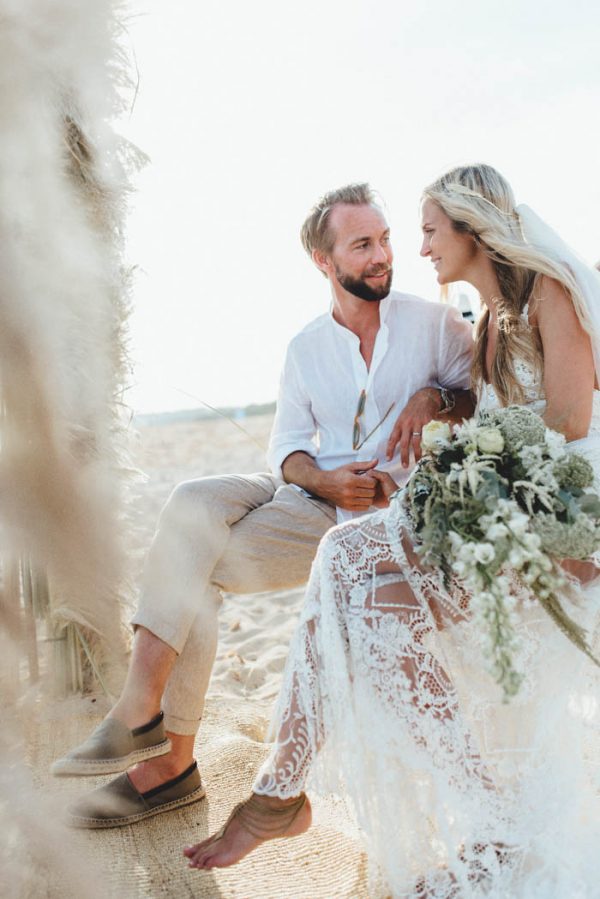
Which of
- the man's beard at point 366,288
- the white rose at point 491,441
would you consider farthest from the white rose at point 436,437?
the man's beard at point 366,288

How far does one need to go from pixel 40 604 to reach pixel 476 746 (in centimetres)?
219

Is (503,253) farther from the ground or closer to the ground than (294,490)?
farther from the ground

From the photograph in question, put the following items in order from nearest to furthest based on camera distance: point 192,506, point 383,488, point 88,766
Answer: point 88,766
point 192,506
point 383,488

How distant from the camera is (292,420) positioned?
3578 millimetres

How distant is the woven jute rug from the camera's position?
2338 mm

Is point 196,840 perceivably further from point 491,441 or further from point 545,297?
point 545,297

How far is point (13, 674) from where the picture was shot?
3189mm

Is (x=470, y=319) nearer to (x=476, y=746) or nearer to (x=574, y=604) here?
(x=574, y=604)

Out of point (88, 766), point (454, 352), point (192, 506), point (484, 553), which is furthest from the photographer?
point (454, 352)

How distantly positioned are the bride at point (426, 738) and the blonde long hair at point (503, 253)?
29.3 inches

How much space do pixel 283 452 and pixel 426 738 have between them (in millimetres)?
1497

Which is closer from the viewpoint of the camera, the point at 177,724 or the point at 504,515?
the point at 504,515

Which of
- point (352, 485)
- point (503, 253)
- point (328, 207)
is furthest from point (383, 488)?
point (328, 207)

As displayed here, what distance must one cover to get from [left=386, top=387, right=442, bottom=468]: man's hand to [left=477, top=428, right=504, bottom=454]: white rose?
0.80 meters
